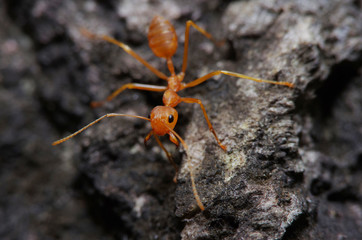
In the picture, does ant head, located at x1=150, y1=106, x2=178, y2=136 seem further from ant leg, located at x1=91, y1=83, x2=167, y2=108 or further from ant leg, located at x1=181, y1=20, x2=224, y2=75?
ant leg, located at x1=181, y1=20, x2=224, y2=75

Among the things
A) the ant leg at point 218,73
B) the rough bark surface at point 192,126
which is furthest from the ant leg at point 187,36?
the ant leg at point 218,73

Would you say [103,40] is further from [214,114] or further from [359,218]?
[359,218]

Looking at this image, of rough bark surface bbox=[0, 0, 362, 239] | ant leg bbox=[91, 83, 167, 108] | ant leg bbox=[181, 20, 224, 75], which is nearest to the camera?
rough bark surface bbox=[0, 0, 362, 239]

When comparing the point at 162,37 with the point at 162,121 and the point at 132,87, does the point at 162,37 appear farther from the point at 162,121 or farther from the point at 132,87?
the point at 162,121

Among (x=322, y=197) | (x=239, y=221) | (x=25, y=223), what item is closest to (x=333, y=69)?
(x=322, y=197)

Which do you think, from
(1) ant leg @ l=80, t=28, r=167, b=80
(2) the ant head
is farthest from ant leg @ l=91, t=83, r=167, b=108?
(2) the ant head

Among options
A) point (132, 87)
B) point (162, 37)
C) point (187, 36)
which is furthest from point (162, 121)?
point (187, 36)
